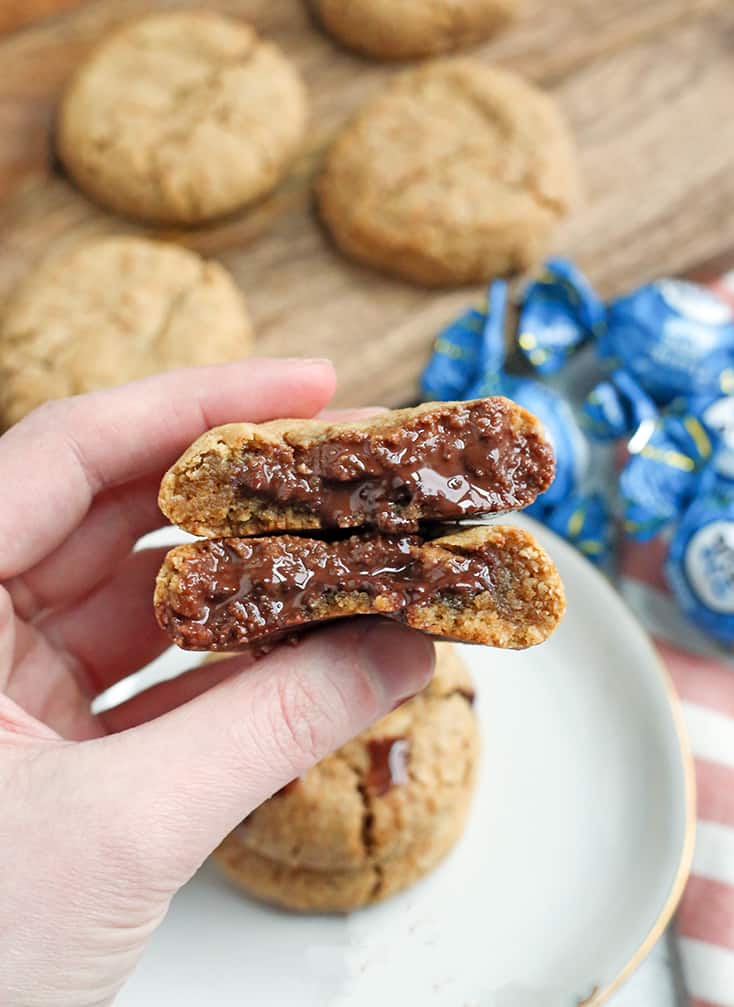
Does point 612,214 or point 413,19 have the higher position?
point 413,19

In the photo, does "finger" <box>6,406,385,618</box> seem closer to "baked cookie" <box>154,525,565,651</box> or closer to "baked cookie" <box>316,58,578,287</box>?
"baked cookie" <box>154,525,565,651</box>

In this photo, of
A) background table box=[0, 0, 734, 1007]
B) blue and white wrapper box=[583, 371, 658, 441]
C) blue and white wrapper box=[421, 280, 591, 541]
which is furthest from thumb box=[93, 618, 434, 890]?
background table box=[0, 0, 734, 1007]

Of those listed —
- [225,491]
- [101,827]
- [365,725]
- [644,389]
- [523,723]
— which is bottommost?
[523,723]

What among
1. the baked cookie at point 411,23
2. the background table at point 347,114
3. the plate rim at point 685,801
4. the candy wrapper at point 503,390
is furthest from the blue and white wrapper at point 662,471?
the baked cookie at point 411,23

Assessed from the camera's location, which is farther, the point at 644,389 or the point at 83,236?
the point at 83,236

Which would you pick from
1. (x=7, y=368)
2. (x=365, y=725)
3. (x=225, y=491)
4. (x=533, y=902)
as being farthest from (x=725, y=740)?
(x=7, y=368)

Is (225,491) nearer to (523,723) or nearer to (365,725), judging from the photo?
(365,725)

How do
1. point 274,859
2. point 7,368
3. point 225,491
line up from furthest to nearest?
point 7,368 < point 274,859 < point 225,491

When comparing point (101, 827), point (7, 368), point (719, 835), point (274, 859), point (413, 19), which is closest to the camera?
point (101, 827)
